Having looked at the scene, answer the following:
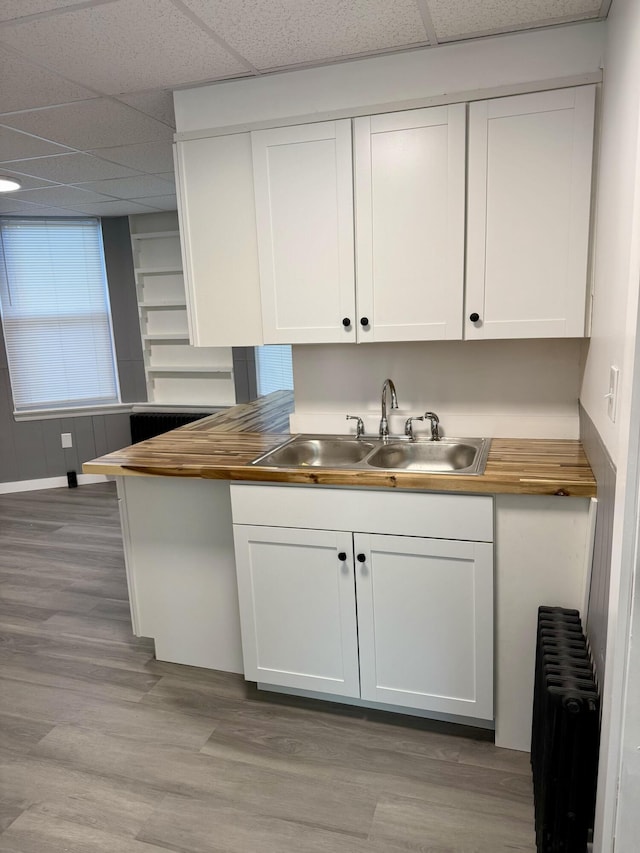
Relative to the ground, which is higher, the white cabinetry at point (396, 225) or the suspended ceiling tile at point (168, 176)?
the suspended ceiling tile at point (168, 176)

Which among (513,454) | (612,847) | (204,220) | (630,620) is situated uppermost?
(204,220)

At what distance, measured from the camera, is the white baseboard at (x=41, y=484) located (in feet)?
17.0

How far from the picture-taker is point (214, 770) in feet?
6.54

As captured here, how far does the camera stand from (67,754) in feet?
6.87

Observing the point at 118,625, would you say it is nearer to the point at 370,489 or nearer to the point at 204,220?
the point at 370,489

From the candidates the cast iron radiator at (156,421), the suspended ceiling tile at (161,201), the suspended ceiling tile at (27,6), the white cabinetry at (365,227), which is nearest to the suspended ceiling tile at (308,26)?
the white cabinetry at (365,227)

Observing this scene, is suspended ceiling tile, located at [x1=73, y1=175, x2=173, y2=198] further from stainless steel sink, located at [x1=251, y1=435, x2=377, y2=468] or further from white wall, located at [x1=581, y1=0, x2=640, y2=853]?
white wall, located at [x1=581, y1=0, x2=640, y2=853]

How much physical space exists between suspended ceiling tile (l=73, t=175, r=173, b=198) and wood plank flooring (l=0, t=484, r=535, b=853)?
279 cm

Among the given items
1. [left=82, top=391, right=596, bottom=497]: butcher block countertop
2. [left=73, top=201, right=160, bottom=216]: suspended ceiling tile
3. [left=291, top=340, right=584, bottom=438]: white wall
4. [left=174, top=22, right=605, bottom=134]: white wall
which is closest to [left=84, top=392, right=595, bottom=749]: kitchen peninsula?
[left=82, top=391, right=596, bottom=497]: butcher block countertop

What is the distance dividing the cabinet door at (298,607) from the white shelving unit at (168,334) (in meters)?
2.99

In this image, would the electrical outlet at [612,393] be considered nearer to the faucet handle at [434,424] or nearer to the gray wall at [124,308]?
the faucet handle at [434,424]

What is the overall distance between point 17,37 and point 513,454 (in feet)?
6.96

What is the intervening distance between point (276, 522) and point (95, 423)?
3.68m

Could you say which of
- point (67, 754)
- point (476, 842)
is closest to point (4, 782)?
point (67, 754)
